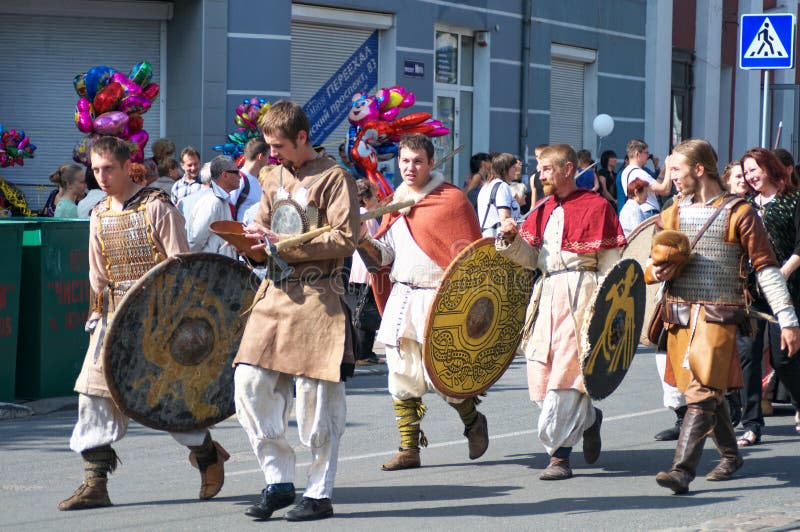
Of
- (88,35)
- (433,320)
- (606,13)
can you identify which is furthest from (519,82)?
(433,320)

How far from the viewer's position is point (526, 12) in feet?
73.2

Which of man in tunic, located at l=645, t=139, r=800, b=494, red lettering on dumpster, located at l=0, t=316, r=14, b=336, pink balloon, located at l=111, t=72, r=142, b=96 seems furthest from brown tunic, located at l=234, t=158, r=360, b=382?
pink balloon, located at l=111, t=72, r=142, b=96

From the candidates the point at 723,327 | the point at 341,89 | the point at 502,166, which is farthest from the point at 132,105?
the point at 341,89

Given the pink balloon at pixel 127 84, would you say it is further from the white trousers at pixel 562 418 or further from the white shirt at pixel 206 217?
the white trousers at pixel 562 418

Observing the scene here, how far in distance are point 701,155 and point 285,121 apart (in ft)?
7.13

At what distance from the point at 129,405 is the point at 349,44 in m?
13.2

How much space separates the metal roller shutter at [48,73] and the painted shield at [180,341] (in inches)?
404

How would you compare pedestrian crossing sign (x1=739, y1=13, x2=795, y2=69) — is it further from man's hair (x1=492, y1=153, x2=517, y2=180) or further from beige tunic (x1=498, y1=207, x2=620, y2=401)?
beige tunic (x1=498, y1=207, x2=620, y2=401)

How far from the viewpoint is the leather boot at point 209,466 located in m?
6.53

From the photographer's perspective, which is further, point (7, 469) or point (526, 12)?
point (526, 12)

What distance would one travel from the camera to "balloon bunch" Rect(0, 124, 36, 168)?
1446 cm

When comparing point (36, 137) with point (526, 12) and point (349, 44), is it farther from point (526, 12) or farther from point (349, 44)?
point (526, 12)

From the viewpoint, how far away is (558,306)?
723 centimetres

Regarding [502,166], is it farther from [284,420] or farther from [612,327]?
[284,420]
